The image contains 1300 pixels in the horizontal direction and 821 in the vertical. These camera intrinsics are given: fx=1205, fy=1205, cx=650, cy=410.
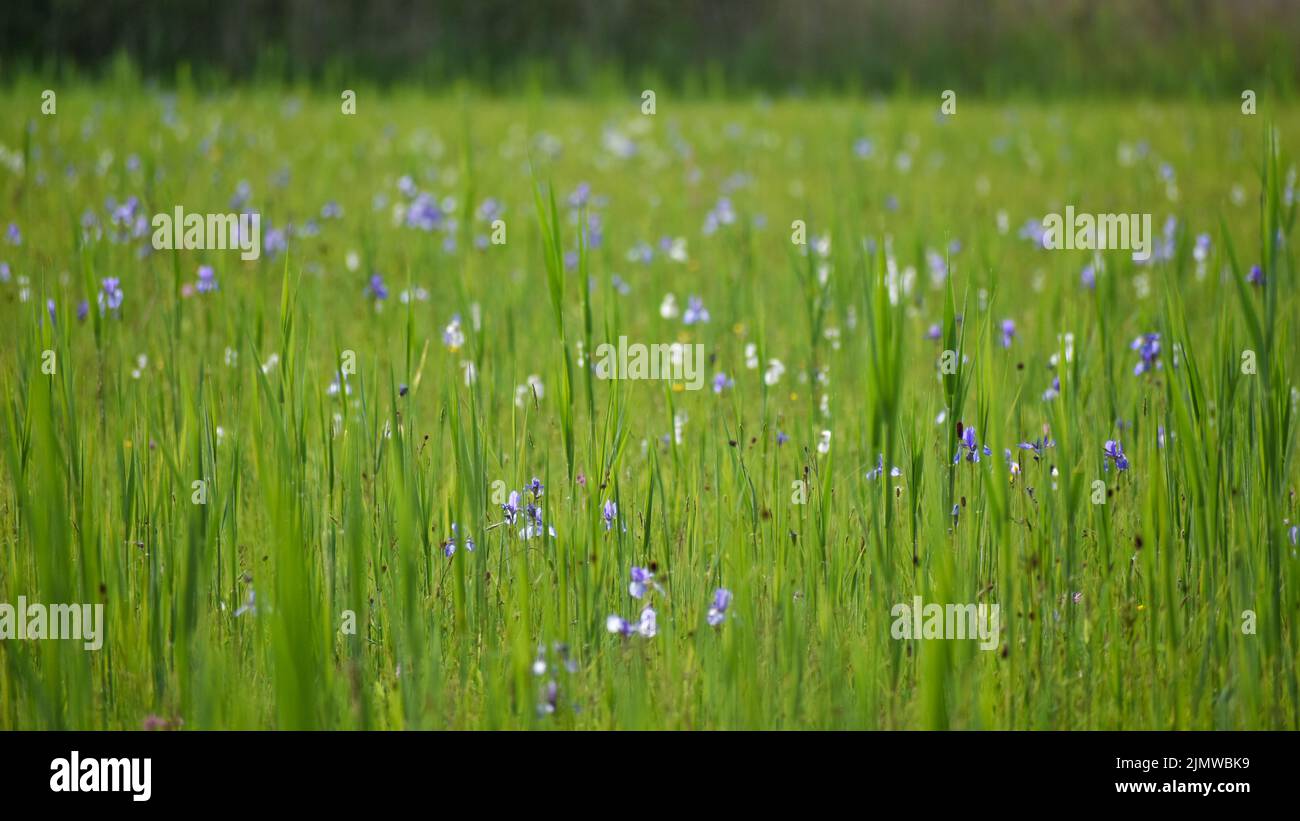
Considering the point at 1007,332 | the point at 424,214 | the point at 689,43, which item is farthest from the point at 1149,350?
the point at 689,43

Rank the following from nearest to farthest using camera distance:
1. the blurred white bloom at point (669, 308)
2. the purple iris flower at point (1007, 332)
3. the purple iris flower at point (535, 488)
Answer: the purple iris flower at point (535, 488), the purple iris flower at point (1007, 332), the blurred white bloom at point (669, 308)

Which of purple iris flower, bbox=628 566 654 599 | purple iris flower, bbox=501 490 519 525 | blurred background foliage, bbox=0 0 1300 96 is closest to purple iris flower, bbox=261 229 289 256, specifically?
purple iris flower, bbox=501 490 519 525

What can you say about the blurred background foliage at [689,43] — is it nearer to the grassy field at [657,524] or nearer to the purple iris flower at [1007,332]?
the purple iris flower at [1007,332]

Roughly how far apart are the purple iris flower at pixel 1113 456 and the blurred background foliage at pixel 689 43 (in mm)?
10075

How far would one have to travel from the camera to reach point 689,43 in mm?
15016

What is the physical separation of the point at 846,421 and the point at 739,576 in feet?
4.93

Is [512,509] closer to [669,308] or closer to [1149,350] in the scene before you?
[669,308]

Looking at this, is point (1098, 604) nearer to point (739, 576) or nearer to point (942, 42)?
point (739, 576)

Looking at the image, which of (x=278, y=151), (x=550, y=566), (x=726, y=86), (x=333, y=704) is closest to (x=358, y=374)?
(x=550, y=566)

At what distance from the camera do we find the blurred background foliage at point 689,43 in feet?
44.5

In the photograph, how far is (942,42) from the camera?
1473 centimetres

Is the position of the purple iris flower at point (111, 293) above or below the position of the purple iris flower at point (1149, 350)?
above

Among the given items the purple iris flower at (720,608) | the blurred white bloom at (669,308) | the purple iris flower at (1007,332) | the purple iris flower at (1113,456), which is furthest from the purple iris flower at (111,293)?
the purple iris flower at (1113,456)

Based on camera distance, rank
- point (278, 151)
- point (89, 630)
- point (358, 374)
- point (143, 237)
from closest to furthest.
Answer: point (89, 630) → point (358, 374) → point (143, 237) → point (278, 151)
